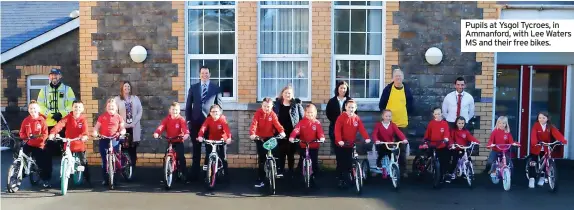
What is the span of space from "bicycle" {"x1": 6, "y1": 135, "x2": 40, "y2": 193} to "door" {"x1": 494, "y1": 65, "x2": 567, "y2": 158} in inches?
342

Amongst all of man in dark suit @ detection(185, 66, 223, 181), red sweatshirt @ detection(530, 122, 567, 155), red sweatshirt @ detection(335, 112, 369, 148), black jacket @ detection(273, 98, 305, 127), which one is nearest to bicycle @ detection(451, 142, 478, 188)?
red sweatshirt @ detection(530, 122, 567, 155)

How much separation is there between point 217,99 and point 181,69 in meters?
1.42

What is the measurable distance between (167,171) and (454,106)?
15.3 ft

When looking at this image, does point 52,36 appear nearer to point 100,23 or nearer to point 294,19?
point 100,23

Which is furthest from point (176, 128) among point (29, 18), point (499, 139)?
point (29, 18)

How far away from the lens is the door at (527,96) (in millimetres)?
Answer: 10852

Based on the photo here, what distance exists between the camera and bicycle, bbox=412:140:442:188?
317 inches

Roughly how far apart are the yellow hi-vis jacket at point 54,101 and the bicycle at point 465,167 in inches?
243

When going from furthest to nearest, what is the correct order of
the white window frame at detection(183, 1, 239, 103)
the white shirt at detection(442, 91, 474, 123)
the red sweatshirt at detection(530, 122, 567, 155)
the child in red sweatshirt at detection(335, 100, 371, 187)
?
the white window frame at detection(183, 1, 239, 103), the white shirt at detection(442, 91, 474, 123), the red sweatshirt at detection(530, 122, 567, 155), the child in red sweatshirt at detection(335, 100, 371, 187)

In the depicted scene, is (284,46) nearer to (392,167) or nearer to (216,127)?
(216,127)

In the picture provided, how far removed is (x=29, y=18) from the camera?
57.1 ft

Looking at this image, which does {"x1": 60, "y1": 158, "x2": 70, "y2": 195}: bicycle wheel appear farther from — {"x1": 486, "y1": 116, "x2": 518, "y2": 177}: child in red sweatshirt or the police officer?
{"x1": 486, "y1": 116, "x2": 518, "y2": 177}: child in red sweatshirt

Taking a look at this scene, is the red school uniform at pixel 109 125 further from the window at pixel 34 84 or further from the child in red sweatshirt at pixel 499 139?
the window at pixel 34 84

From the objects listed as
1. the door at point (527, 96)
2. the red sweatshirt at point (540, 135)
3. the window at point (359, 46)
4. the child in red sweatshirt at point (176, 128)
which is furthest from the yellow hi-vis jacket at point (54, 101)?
the door at point (527, 96)
